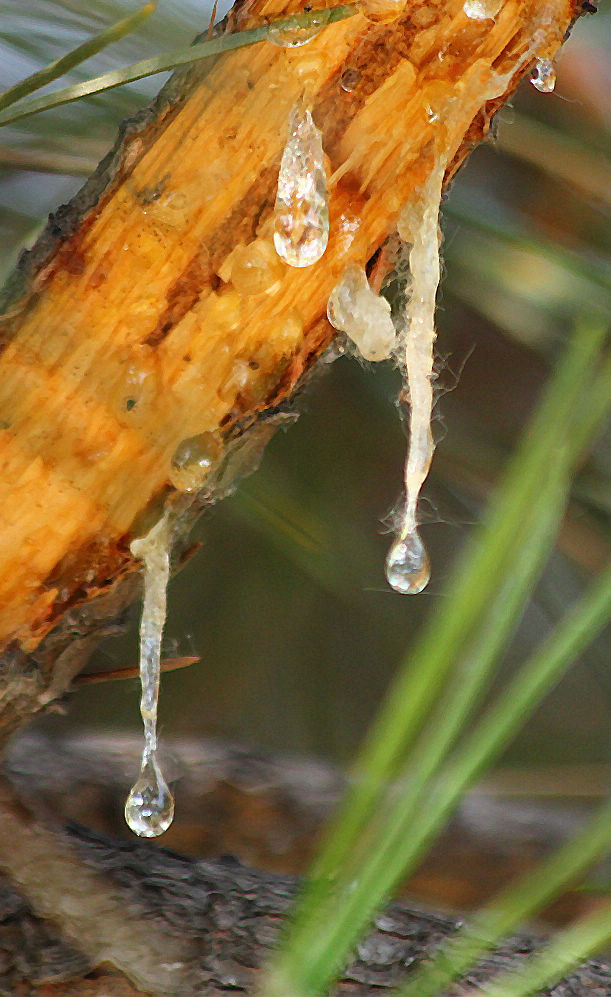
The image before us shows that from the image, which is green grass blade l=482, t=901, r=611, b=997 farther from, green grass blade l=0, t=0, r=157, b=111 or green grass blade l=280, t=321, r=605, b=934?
green grass blade l=0, t=0, r=157, b=111

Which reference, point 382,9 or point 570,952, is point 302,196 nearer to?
point 382,9

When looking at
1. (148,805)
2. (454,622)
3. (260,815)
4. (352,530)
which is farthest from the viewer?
(352,530)

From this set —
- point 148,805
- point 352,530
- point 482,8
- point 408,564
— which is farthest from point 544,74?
point 352,530

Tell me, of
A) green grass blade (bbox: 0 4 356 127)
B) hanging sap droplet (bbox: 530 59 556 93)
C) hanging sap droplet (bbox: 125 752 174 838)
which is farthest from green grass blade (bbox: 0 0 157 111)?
hanging sap droplet (bbox: 125 752 174 838)

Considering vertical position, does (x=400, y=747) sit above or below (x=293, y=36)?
below

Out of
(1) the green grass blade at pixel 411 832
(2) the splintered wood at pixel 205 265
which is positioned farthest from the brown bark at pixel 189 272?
(1) the green grass blade at pixel 411 832

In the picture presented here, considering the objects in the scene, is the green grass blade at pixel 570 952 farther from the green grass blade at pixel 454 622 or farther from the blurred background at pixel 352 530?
the blurred background at pixel 352 530

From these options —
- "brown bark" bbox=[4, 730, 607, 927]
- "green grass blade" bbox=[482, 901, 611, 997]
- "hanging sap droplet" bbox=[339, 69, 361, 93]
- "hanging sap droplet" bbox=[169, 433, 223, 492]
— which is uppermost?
"hanging sap droplet" bbox=[339, 69, 361, 93]
